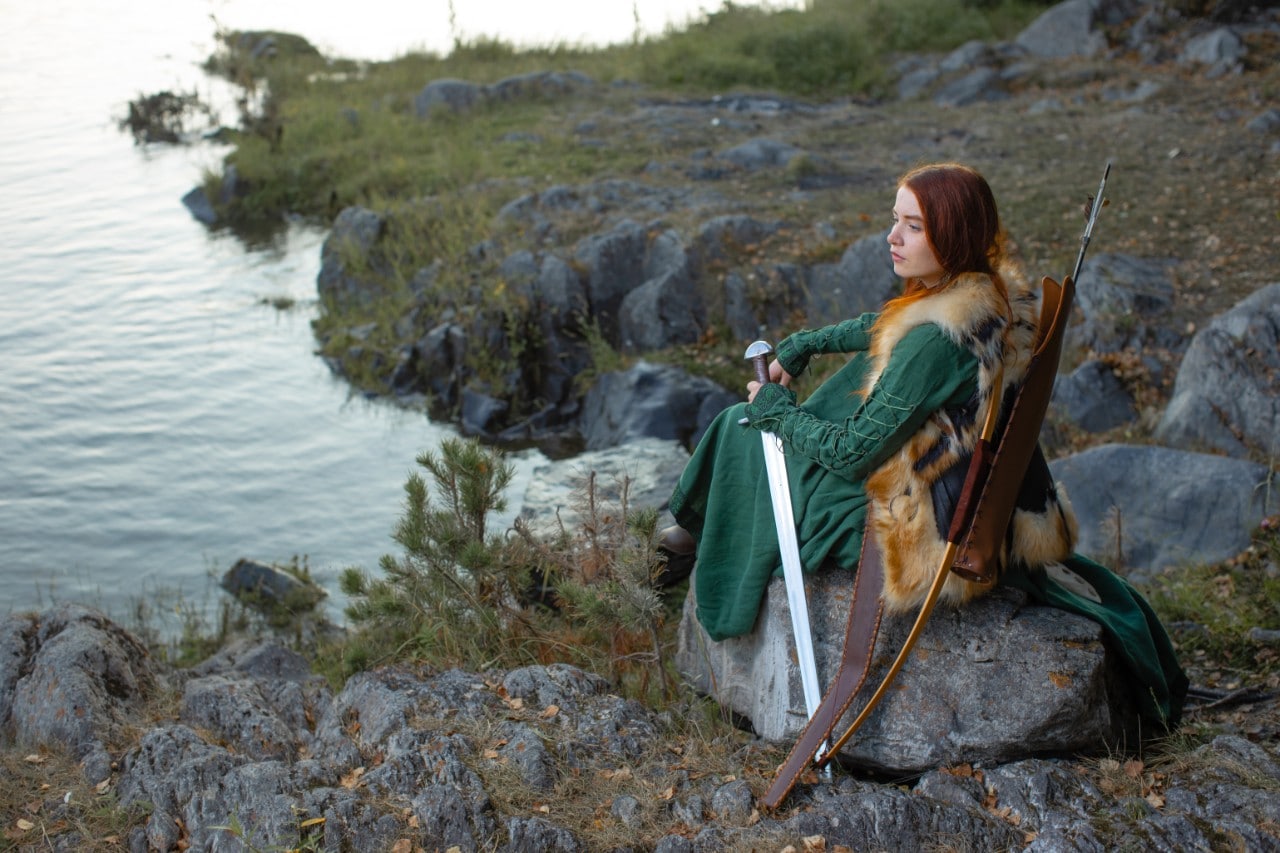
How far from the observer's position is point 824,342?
3.89m

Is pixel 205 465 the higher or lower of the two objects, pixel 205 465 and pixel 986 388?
the lower

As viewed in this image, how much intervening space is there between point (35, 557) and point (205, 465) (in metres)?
1.53

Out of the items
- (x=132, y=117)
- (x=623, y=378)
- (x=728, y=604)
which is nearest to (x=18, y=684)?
(x=728, y=604)

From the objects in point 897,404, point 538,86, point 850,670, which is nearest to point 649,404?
point 850,670

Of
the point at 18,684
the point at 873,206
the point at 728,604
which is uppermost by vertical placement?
the point at 873,206

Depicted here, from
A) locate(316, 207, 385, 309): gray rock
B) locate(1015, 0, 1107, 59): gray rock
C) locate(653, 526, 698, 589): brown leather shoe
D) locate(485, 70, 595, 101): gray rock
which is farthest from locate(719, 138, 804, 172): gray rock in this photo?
locate(653, 526, 698, 589): brown leather shoe

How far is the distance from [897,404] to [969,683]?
0.87 m

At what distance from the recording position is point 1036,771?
330 cm

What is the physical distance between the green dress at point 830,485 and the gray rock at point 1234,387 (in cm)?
282

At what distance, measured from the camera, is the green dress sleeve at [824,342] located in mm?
3852

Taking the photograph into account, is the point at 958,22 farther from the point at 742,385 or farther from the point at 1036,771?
the point at 1036,771

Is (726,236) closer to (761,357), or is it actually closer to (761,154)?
(761,154)

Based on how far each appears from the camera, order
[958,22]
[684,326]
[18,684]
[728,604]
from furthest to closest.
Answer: [958,22] < [684,326] < [18,684] < [728,604]

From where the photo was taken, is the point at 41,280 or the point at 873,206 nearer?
the point at 873,206
